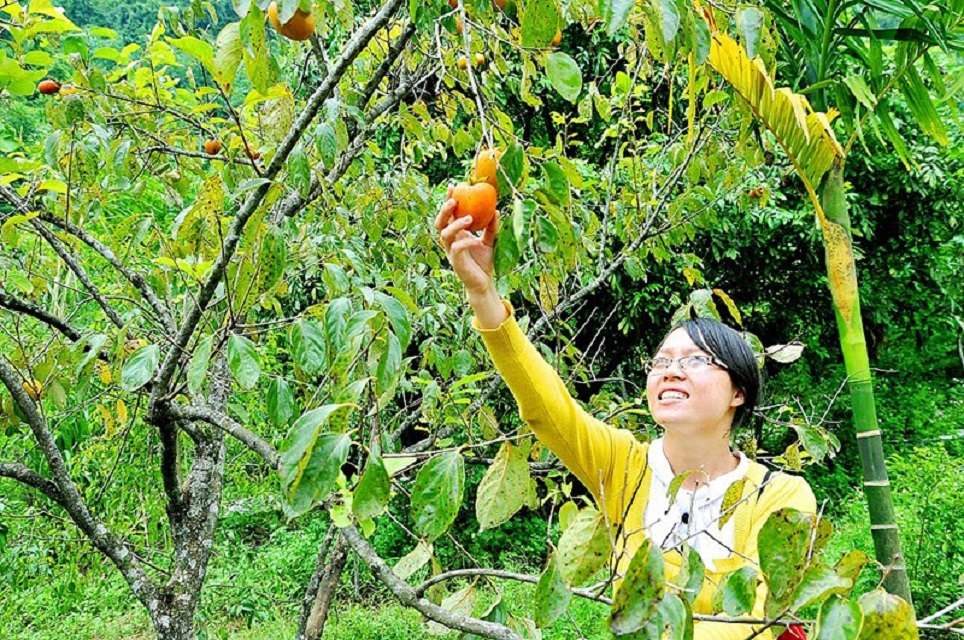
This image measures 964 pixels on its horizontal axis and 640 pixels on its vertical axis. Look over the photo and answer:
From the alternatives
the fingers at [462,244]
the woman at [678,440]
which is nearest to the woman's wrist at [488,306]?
the woman at [678,440]

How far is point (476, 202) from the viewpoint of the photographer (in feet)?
2.61

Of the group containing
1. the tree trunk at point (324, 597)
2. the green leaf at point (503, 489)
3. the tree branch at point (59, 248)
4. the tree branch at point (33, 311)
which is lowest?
the tree trunk at point (324, 597)

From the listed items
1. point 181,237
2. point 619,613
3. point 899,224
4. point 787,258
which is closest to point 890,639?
point 619,613

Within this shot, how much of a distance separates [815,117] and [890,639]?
1590 mm

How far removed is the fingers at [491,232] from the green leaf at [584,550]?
1.20ft

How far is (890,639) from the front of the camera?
1.69 feet

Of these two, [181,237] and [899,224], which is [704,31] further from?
[899,224]

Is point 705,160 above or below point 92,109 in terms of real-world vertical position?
above

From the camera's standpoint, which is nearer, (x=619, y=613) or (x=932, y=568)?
(x=619, y=613)

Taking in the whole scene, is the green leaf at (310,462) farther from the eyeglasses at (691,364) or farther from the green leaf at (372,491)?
the eyeglasses at (691,364)

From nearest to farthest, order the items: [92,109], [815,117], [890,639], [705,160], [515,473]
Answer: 1. [890,639]
2. [515,473]
3. [92,109]
4. [815,117]
5. [705,160]

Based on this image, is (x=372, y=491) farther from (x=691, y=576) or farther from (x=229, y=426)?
(x=229, y=426)

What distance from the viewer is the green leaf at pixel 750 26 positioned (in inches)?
39.0

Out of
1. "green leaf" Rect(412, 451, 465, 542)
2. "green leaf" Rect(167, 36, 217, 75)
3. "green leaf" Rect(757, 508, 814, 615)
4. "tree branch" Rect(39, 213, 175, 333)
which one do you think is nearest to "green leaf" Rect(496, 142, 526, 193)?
"green leaf" Rect(412, 451, 465, 542)
